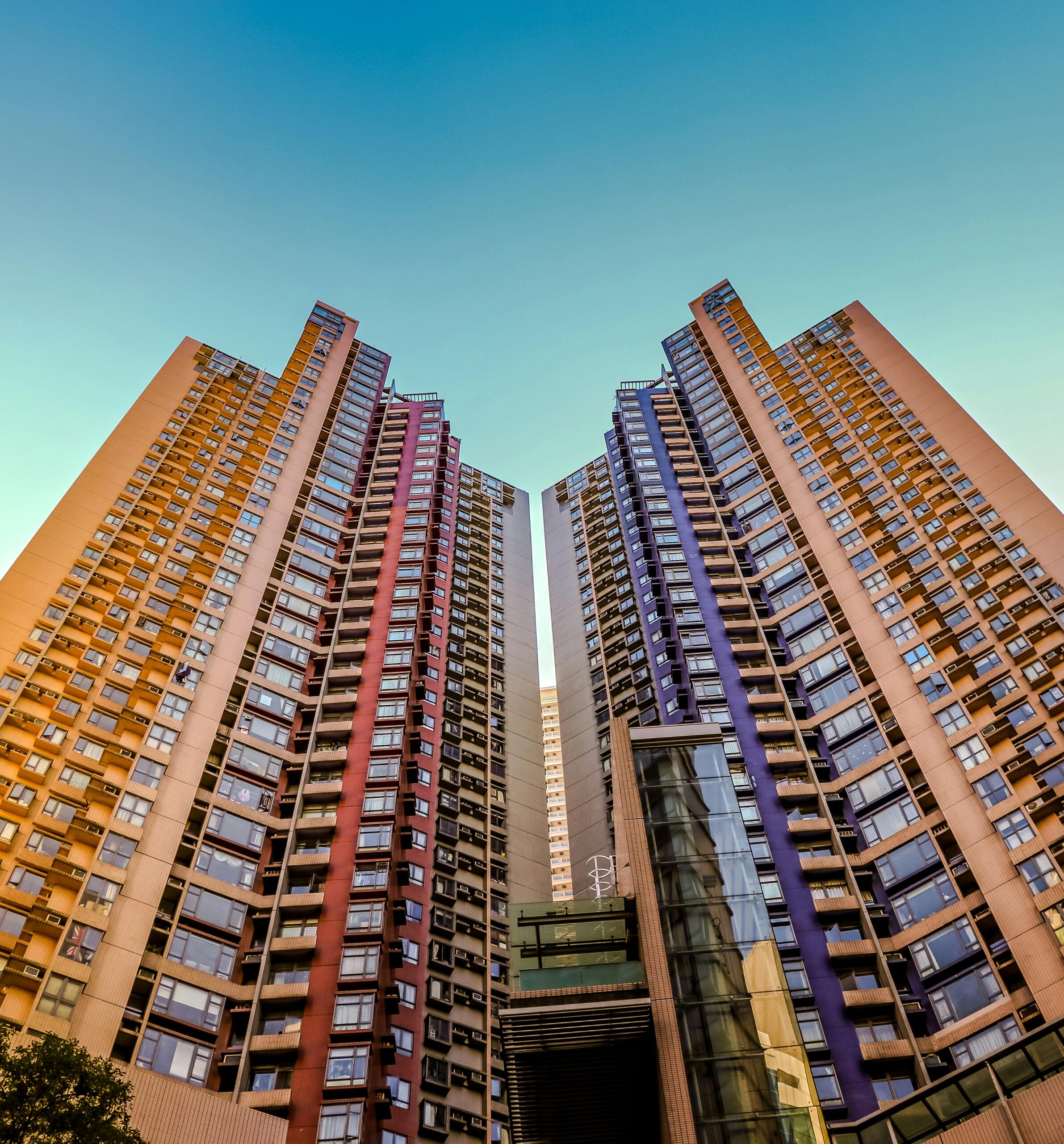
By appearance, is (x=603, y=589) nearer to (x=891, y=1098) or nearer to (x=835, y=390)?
(x=835, y=390)

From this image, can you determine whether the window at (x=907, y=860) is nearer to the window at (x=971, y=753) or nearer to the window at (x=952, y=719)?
the window at (x=971, y=753)

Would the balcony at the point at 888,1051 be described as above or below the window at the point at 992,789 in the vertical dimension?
below

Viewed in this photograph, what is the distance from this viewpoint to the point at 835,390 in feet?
277

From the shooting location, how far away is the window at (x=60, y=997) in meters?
40.8

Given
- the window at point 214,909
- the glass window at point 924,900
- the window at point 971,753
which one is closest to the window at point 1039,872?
the glass window at point 924,900

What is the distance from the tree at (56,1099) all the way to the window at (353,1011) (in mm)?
21190

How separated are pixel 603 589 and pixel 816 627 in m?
23.1

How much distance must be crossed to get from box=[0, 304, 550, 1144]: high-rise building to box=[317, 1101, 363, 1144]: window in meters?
0.12

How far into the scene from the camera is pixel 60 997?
136ft

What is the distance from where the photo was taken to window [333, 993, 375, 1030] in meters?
47.1

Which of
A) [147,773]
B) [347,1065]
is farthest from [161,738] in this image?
[347,1065]

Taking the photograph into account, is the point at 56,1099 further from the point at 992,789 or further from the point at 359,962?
the point at 992,789

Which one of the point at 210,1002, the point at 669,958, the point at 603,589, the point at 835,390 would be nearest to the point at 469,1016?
the point at 210,1002

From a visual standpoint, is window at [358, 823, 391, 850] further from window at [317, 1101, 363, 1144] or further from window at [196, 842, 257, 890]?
window at [317, 1101, 363, 1144]
